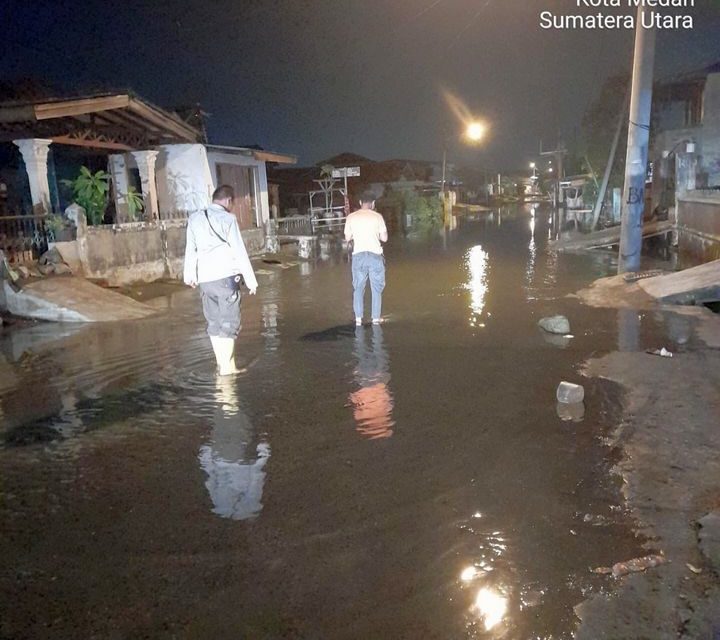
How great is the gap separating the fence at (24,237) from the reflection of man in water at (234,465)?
8.33 m

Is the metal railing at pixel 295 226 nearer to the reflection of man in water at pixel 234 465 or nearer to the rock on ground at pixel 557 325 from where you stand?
the rock on ground at pixel 557 325

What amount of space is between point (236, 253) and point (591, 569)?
485 cm

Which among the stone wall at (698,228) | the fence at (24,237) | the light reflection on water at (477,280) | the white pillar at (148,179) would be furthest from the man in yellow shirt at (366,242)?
the white pillar at (148,179)

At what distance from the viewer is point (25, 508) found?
13.5 feet

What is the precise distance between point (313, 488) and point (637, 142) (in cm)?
1091

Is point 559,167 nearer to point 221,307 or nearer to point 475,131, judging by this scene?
point 475,131

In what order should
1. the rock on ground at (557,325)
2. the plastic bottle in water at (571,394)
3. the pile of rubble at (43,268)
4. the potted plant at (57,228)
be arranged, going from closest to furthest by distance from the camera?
1. the plastic bottle in water at (571,394)
2. the rock on ground at (557,325)
3. the pile of rubble at (43,268)
4. the potted plant at (57,228)

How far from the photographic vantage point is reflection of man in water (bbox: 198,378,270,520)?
4.07 m

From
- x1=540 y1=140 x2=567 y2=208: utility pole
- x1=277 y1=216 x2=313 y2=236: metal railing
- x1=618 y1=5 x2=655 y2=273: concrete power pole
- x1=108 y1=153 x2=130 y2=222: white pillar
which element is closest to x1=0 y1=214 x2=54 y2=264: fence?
x1=108 y1=153 x2=130 y2=222: white pillar

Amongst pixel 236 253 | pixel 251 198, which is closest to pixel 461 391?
pixel 236 253

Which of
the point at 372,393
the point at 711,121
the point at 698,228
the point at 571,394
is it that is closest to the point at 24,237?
the point at 372,393

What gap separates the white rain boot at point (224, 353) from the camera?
704 cm

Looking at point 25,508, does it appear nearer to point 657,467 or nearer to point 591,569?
point 591,569

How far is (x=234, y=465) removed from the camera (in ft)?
15.4
